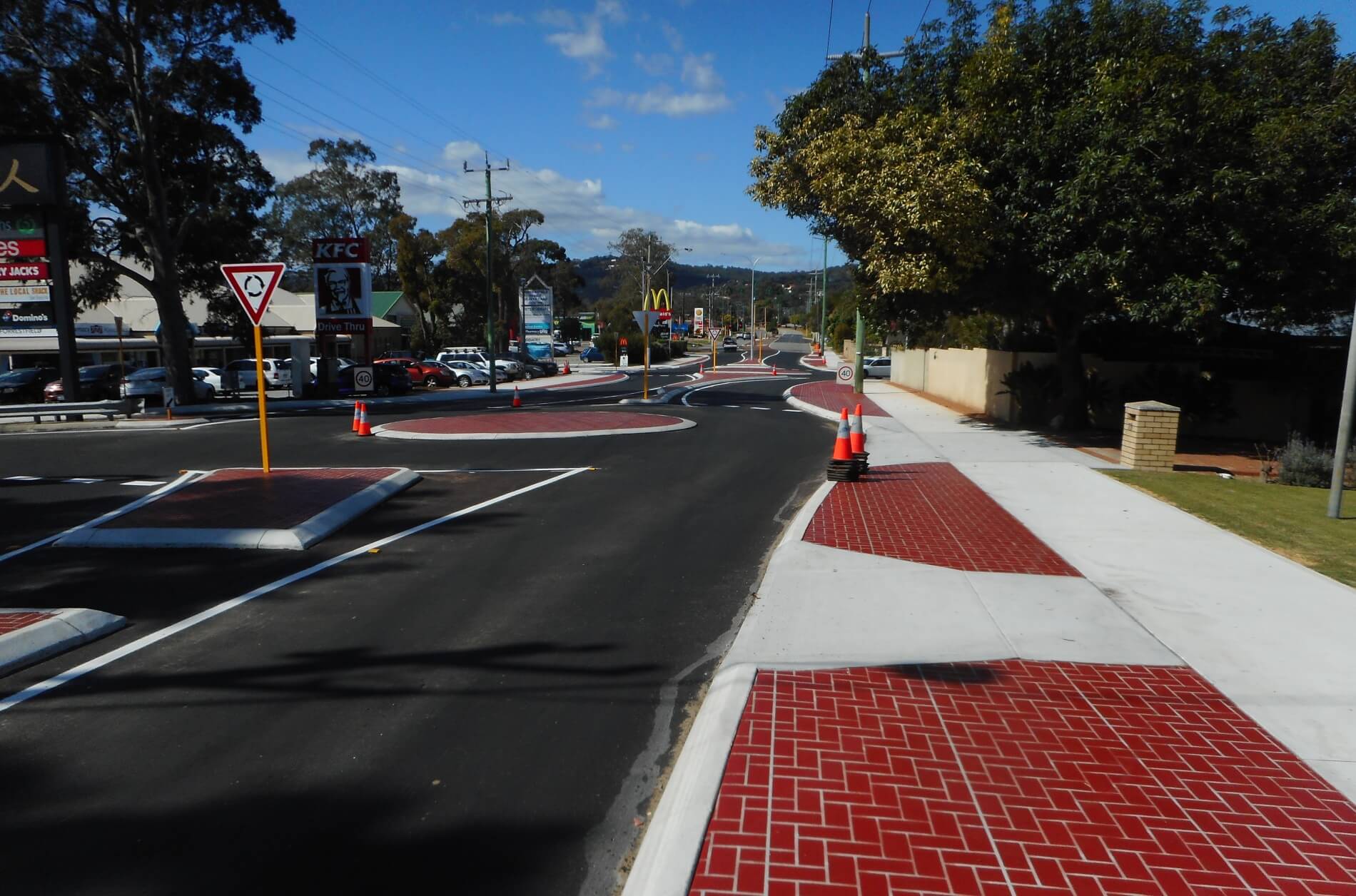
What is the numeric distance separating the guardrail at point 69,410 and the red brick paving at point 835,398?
66.5 feet

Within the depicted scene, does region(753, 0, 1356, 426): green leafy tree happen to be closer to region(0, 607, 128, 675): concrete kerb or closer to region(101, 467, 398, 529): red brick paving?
region(101, 467, 398, 529): red brick paving

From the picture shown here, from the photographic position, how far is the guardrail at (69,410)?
23406 mm

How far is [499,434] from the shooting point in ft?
62.4

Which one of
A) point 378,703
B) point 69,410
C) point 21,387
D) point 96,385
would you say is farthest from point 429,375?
point 378,703

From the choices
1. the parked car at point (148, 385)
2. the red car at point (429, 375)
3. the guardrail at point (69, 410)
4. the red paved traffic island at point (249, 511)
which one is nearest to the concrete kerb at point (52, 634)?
the red paved traffic island at point (249, 511)

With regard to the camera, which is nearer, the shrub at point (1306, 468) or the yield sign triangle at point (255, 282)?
the yield sign triangle at point (255, 282)

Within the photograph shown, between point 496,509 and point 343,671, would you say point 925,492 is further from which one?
point 343,671

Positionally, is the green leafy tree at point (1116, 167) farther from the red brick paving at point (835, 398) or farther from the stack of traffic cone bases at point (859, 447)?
the red brick paving at point (835, 398)

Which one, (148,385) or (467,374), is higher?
(148,385)

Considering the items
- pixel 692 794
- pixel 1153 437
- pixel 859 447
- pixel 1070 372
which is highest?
pixel 1070 372

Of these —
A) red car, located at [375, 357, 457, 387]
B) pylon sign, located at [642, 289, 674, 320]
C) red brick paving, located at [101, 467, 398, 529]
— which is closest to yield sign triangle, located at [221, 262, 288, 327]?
red brick paving, located at [101, 467, 398, 529]

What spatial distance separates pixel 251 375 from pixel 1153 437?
35103 millimetres

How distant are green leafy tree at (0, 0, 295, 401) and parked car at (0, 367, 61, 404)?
133 inches

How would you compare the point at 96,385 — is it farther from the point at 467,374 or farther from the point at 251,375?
the point at 467,374
